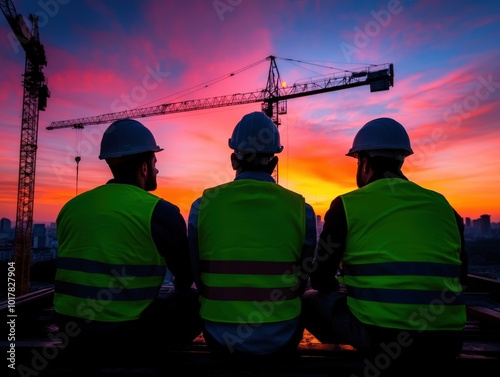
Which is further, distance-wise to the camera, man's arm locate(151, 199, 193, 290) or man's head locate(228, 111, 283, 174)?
man's head locate(228, 111, 283, 174)

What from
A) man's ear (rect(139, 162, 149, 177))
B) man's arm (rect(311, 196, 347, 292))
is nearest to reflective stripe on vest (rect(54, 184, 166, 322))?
man's ear (rect(139, 162, 149, 177))

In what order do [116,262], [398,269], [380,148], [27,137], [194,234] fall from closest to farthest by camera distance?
[398,269], [116,262], [194,234], [380,148], [27,137]

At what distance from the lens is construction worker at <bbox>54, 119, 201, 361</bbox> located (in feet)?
7.13

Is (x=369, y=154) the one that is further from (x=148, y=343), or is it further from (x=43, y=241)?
(x=43, y=241)

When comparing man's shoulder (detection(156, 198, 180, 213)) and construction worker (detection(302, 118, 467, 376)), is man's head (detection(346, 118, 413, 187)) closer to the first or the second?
construction worker (detection(302, 118, 467, 376))

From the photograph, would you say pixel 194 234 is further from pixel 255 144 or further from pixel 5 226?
pixel 5 226

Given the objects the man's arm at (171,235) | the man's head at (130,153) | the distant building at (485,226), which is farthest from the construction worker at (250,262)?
the distant building at (485,226)

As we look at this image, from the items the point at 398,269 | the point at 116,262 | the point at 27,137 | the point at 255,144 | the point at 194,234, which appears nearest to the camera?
the point at 398,269

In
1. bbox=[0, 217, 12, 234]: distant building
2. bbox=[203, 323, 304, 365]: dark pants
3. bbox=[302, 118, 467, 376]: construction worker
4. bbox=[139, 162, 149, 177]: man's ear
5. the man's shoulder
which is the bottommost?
bbox=[203, 323, 304, 365]: dark pants

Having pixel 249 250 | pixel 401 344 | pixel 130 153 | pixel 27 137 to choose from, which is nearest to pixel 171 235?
pixel 249 250

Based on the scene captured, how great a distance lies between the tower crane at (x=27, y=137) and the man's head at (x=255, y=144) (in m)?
48.6

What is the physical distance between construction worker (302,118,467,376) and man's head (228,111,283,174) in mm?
653

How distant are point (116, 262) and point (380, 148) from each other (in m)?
2.34

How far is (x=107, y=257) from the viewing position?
2156 millimetres
